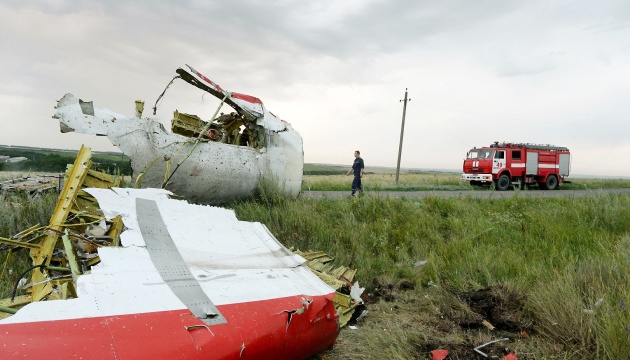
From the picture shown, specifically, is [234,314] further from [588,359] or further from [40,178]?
[40,178]

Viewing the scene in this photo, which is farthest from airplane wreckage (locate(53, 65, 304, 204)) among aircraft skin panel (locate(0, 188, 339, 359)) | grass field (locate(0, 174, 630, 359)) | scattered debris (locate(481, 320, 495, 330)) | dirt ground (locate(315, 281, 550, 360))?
scattered debris (locate(481, 320, 495, 330))

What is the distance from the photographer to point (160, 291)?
2.52 meters

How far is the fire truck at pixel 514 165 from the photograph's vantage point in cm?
2122

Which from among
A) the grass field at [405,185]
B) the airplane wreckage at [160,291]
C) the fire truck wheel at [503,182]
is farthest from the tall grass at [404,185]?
the airplane wreckage at [160,291]

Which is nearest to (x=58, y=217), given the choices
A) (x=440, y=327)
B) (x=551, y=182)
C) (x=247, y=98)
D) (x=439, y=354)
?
(x=439, y=354)

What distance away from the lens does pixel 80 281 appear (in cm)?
236

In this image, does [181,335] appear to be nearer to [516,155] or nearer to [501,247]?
[501,247]

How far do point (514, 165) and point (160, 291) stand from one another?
22.5m

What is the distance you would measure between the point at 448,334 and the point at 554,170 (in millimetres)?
24463

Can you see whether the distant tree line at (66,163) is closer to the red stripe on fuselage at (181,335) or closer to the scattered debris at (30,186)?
the scattered debris at (30,186)

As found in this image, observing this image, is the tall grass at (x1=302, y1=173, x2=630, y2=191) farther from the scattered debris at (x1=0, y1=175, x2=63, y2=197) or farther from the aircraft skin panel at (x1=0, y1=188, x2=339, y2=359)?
the aircraft skin panel at (x1=0, y1=188, x2=339, y2=359)

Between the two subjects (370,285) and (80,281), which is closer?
(80,281)

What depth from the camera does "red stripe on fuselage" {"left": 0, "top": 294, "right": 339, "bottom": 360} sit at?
187cm

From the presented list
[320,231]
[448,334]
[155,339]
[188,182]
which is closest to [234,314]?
[155,339]
